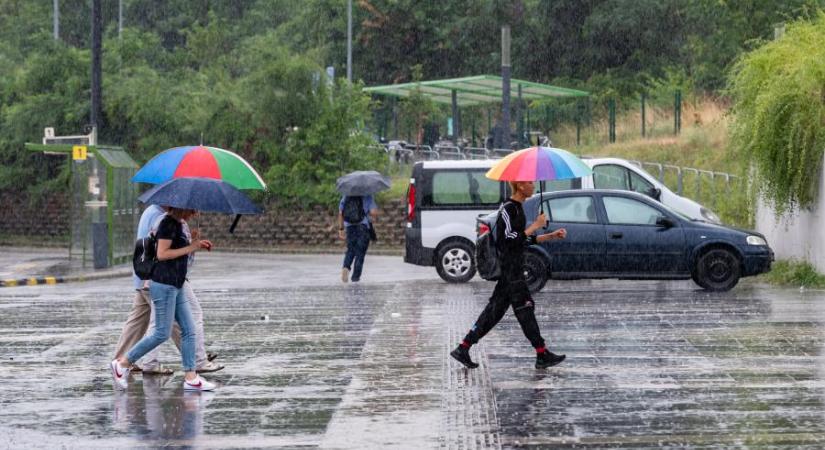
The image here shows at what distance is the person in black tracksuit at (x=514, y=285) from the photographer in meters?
12.5

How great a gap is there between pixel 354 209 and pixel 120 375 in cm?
1157

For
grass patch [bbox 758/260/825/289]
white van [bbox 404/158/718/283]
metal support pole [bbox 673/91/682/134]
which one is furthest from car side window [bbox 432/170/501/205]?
metal support pole [bbox 673/91/682/134]

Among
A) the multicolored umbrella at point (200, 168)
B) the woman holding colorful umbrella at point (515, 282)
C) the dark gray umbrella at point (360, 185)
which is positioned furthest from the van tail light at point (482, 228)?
the multicolored umbrella at point (200, 168)

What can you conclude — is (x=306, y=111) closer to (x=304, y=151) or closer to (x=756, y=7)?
(x=304, y=151)

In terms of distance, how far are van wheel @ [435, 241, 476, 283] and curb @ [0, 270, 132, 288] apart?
7.84 meters

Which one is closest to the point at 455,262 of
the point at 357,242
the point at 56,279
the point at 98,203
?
the point at 357,242

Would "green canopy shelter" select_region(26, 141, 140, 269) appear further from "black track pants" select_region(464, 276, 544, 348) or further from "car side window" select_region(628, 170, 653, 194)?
"black track pants" select_region(464, 276, 544, 348)

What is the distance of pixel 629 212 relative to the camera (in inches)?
824

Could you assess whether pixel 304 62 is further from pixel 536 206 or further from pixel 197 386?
pixel 197 386

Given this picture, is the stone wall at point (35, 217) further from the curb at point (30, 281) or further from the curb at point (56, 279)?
the curb at point (30, 281)

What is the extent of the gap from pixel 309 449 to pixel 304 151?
30.5m

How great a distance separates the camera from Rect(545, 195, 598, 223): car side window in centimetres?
2095

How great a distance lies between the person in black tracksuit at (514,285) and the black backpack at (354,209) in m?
10.9

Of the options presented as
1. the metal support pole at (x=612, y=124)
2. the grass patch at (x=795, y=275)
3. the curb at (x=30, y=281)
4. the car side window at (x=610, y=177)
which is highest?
the metal support pole at (x=612, y=124)
